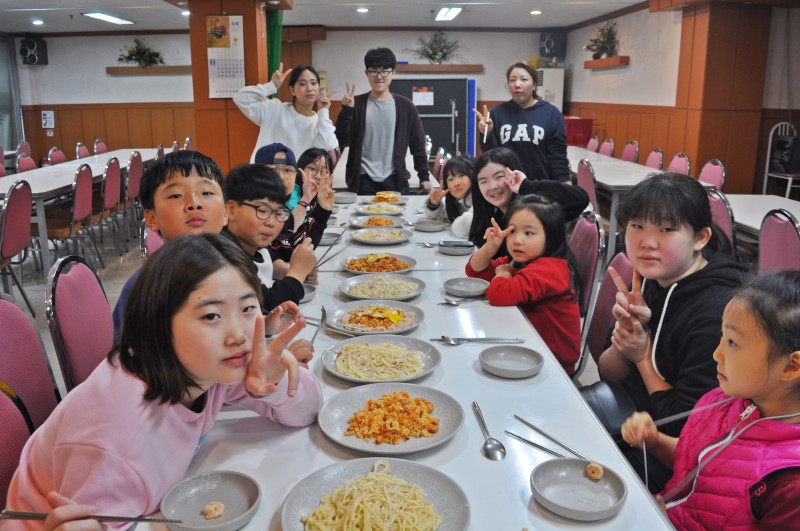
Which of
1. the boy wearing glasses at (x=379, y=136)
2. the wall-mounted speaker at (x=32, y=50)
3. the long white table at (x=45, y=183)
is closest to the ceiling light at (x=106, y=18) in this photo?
the wall-mounted speaker at (x=32, y=50)

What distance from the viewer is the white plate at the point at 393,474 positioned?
990 millimetres

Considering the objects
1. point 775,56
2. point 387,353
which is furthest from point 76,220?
point 775,56

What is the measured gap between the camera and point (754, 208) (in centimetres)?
402

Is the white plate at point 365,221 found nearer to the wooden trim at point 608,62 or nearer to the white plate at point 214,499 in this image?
the white plate at point 214,499

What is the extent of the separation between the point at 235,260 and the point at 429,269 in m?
1.53

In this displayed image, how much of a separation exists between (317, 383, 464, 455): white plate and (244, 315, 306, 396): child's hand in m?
0.15

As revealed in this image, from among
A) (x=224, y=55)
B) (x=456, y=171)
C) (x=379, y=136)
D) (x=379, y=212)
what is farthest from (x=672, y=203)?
(x=224, y=55)

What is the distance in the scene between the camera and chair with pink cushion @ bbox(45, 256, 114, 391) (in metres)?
1.61

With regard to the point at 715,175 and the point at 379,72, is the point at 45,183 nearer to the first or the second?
the point at 379,72

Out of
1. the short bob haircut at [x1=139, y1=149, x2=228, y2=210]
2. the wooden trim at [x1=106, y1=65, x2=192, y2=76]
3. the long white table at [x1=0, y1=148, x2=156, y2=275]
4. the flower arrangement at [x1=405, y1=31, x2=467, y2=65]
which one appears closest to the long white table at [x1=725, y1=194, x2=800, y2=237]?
the short bob haircut at [x1=139, y1=149, x2=228, y2=210]

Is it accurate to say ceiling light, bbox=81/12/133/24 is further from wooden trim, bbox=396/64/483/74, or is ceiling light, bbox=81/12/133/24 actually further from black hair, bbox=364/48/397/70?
black hair, bbox=364/48/397/70

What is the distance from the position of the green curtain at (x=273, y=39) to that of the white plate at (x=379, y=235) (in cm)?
307

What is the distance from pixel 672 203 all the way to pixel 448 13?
8.24 meters

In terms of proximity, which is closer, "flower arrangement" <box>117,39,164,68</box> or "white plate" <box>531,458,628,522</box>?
"white plate" <box>531,458,628,522</box>
